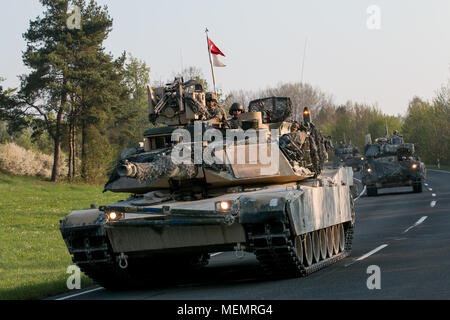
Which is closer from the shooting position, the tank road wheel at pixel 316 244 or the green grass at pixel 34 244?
the green grass at pixel 34 244

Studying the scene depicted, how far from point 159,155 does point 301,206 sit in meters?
2.34

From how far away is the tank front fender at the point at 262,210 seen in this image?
11023 millimetres

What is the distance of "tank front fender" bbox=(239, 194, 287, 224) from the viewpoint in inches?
434

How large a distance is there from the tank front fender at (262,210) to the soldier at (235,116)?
286cm

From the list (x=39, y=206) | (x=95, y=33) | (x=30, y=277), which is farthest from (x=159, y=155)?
(x=95, y=33)

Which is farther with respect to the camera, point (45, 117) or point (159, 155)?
point (45, 117)

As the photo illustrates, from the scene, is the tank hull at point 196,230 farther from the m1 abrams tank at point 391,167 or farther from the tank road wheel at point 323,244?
the m1 abrams tank at point 391,167

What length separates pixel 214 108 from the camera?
14.4 m

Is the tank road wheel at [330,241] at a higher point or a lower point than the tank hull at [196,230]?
lower

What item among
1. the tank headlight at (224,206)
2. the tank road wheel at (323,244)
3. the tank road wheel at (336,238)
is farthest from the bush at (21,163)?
the tank headlight at (224,206)

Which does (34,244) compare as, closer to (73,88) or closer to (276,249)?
(276,249)
